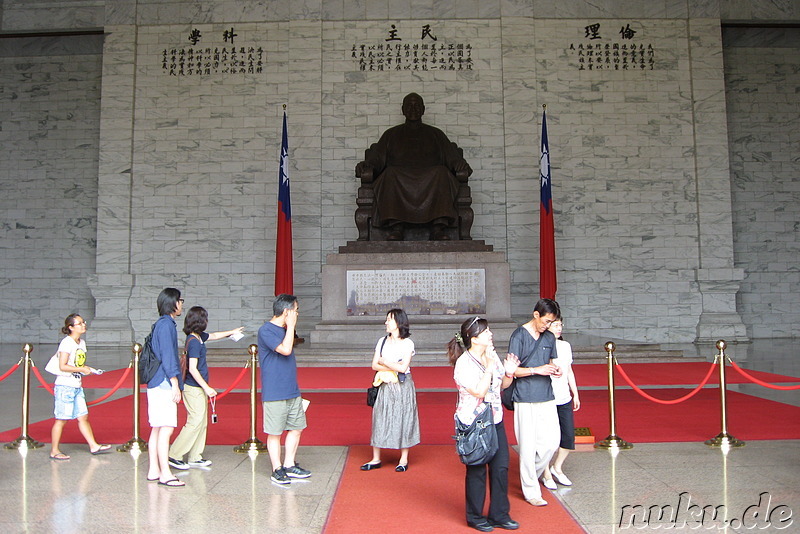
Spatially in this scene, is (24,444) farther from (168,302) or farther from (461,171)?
(461,171)

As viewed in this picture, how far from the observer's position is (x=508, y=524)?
2527 mm

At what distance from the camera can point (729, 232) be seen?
10.5 meters

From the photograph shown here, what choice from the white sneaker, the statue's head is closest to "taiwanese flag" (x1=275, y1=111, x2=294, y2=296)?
the statue's head

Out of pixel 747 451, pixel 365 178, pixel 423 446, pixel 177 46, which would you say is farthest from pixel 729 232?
pixel 177 46

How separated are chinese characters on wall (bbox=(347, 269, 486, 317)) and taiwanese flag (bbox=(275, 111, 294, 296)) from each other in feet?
4.34

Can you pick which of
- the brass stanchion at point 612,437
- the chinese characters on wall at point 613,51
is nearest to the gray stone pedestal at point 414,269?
the chinese characters on wall at point 613,51

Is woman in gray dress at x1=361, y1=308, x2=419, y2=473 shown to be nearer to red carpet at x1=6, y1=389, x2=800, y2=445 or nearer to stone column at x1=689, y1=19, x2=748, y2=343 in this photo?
red carpet at x1=6, y1=389, x2=800, y2=445

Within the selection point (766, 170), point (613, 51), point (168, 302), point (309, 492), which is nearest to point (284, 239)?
point (613, 51)

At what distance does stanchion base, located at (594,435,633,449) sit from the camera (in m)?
3.74

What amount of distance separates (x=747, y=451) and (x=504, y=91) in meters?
7.97

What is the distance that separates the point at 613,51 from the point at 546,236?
3.53 meters

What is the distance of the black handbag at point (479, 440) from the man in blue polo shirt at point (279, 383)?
0.98 m

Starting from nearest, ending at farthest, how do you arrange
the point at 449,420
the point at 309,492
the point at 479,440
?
the point at 479,440, the point at 309,492, the point at 449,420

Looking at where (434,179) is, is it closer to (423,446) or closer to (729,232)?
(729,232)
